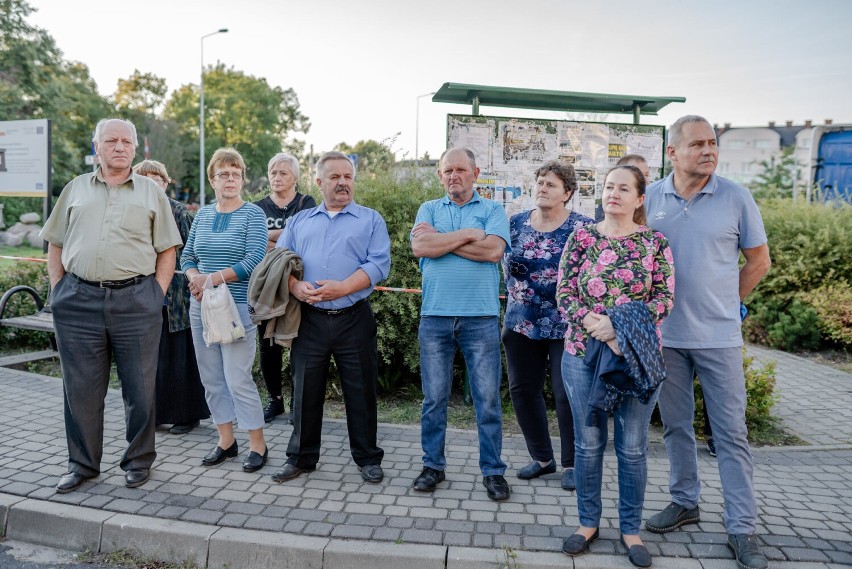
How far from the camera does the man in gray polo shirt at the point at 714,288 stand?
3.51m

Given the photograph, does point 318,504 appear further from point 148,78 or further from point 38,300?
point 148,78

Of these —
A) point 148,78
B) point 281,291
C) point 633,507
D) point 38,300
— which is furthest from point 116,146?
point 148,78

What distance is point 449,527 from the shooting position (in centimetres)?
365

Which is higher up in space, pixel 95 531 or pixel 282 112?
pixel 282 112

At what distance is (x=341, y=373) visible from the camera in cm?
442

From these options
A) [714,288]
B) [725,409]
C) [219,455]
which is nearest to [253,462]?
[219,455]

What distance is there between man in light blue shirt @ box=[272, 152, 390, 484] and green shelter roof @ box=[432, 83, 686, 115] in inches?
104

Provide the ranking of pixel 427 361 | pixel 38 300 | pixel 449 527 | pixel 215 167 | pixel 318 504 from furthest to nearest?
pixel 38 300 → pixel 215 167 → pixel 427 361 → pixel 318 504 → pixel 449 527

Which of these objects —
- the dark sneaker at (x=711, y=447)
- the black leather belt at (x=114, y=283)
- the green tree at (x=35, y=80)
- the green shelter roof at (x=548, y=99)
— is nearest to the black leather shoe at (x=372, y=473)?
the black leather belt at (x=114, y=283)

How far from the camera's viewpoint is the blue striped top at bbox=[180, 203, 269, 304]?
4.57 meters

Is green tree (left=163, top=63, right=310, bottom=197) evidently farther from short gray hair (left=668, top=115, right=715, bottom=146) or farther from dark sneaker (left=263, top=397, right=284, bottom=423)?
short gray hair (left=668, top=115, right=715, bottom=146)

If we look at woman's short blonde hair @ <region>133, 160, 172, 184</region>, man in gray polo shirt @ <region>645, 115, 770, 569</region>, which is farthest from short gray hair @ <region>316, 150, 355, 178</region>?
man in gray polo shirt @ <region>645, 115, 770, 569</region>

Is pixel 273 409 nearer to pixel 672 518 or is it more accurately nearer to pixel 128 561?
pixel 128 561

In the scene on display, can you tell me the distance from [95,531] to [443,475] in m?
2.07
